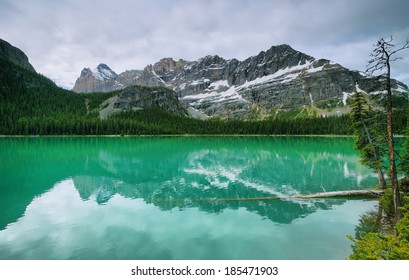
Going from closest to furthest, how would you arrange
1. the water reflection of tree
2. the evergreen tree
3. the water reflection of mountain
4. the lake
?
the lake < the water reflection of tree < the water reflection of mountain < the evergreen tree

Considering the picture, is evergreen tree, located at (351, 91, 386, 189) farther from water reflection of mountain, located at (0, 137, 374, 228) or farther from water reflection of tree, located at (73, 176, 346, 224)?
water reflection of tree, located at (73, 176, 346, 224)

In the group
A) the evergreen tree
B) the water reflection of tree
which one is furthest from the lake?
the evergreen tree

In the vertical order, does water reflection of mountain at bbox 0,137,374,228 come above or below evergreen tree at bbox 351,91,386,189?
below

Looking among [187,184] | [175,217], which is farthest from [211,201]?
[187,184]

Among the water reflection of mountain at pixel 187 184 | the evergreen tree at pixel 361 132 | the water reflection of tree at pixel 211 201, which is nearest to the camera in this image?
the water reflection of tree at pixel 211 201

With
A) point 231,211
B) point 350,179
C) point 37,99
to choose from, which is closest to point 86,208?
point 231,211

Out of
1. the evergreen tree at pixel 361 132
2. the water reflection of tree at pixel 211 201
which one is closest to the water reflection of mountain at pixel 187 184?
the water reflection of tree at pixel 211 201

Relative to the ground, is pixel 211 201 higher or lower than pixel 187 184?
higher

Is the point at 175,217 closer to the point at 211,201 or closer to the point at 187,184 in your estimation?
the point at 211,201

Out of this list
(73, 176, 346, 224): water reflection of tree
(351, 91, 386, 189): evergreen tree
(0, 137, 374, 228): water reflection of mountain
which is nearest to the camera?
(73, 176, 346, 224): water reflection of tree

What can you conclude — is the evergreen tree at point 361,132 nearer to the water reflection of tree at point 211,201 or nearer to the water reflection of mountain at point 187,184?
the water reflection of mountain at point 187,184

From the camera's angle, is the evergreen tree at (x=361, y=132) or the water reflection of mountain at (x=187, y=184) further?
the evergreen tree at (x=361, y=132)
